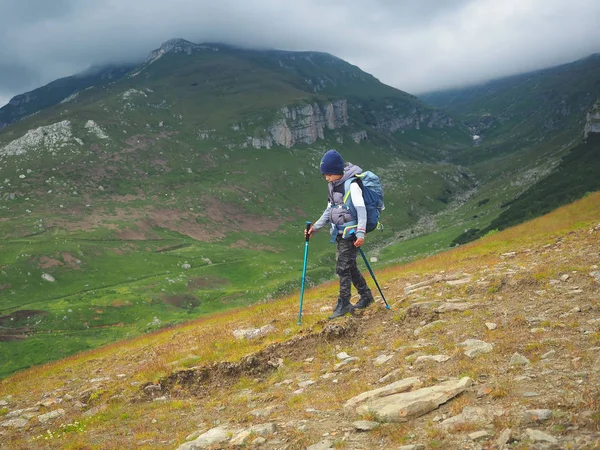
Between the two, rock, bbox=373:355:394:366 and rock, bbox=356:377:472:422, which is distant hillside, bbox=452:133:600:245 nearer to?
rock, bbox=373:355:394:366

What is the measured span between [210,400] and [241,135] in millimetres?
180079

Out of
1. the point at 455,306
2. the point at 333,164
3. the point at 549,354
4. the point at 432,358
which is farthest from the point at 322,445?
the point at 333,164

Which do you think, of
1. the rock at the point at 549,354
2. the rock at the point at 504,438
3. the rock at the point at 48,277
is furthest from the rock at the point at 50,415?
the rock at the point at 48,277

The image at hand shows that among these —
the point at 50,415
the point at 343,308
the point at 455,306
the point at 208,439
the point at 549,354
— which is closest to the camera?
the point at 208,439

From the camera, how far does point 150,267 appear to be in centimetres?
8506

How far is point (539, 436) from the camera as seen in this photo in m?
5.17

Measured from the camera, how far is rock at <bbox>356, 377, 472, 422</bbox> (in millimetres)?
6711

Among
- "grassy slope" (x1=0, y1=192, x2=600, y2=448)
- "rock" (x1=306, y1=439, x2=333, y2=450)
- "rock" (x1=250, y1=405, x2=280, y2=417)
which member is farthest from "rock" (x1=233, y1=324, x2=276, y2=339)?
"rock" (x1=306, y1=439, x2=333, y2=450)

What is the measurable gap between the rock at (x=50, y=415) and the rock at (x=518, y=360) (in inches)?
434

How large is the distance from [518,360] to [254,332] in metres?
9.22

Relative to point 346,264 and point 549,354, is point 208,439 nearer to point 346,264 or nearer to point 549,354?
point 549,354

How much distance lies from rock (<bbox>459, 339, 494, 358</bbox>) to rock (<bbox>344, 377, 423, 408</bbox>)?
4.64ft

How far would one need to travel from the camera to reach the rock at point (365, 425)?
6562 millimetres

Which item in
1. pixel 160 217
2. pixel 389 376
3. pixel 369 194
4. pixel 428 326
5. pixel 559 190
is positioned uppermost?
pixel 160 217
